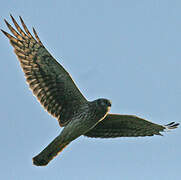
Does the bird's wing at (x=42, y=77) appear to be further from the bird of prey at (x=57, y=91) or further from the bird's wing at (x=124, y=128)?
the bird's wing at (x=124, y=128)

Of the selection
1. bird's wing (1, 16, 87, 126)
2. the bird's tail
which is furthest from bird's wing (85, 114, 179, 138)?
the bird's tail

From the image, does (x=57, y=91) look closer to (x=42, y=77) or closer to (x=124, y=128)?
(x=42, y=77)

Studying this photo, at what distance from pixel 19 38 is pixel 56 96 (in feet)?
5.06

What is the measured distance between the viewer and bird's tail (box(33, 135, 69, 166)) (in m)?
9.24

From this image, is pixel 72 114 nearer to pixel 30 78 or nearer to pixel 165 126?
pixel 30 78

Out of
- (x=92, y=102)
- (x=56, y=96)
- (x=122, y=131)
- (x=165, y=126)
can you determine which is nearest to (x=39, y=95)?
(x=56, y=96)

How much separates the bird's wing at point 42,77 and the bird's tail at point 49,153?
799 mm

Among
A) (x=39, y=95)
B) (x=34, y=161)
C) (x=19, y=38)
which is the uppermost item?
(x=19, y=38)

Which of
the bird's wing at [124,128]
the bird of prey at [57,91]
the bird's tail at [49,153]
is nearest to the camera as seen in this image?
the bird's tail at [49,153]

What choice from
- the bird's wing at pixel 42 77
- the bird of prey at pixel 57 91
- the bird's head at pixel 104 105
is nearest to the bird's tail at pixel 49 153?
the bird of prey at pixel 57 91

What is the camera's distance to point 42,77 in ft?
33.3

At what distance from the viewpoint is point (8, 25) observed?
992 cm

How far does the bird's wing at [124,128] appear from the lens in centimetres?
1030

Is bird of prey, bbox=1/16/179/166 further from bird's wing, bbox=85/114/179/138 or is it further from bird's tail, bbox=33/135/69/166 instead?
bird's tail, bbox=33/135/69/166
